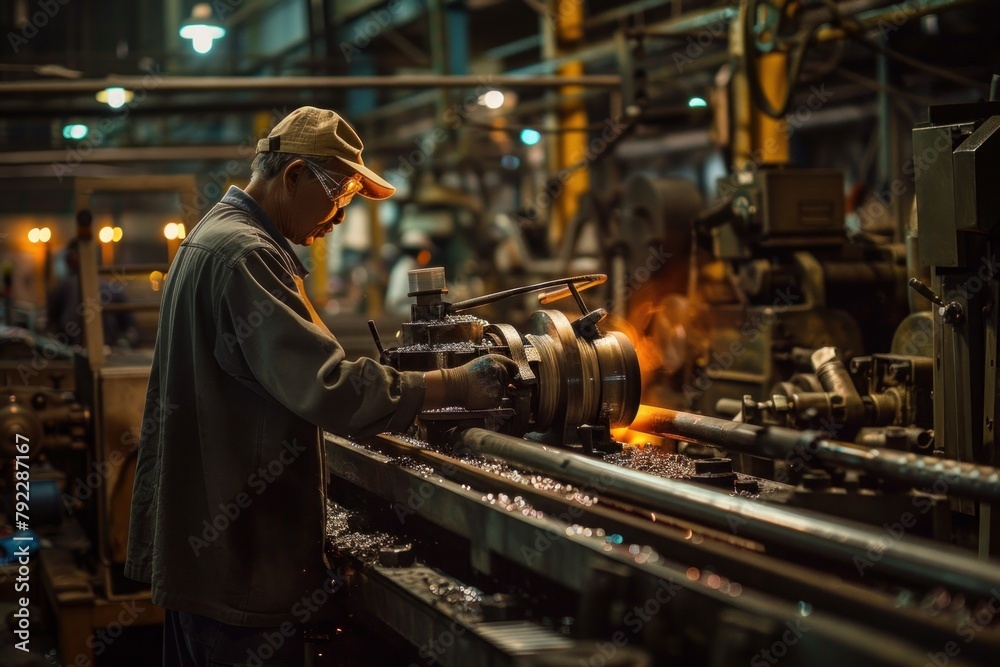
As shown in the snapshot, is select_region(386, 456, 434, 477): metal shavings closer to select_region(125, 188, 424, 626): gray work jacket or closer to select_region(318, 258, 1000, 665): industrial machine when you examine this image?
select_region(318, 258, 1000, 665): industrial machine

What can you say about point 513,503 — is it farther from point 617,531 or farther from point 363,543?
point 363,543

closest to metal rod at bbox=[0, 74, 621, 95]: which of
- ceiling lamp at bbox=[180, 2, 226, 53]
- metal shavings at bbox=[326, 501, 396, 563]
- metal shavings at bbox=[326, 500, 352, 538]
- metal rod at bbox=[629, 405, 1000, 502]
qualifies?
ceiling lamp at bbox=[180, 2, 226, 53]

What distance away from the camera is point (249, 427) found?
1919 millimetres

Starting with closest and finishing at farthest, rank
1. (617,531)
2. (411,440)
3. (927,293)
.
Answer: (617,531)
(411,440)
(927,293)

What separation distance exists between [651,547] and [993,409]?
48.0 inches

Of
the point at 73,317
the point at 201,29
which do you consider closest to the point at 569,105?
the point at 201,29

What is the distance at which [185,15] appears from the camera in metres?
11.3

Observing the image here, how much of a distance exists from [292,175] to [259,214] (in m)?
0.10

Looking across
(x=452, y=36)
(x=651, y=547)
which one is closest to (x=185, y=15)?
(x=452, y=36)

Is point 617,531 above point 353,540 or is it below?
above

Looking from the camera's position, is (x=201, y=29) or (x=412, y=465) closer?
(x=412, y=465)

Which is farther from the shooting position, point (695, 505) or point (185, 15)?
point (185, 15)

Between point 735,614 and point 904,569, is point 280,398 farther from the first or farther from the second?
point 904,569

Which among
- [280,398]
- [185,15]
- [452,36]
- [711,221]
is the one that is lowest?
[280,398]
